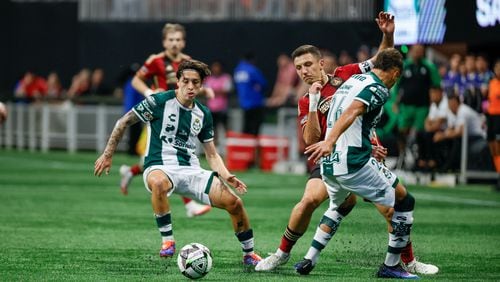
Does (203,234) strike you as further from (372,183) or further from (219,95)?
(219,95)

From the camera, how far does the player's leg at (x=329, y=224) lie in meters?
10.2

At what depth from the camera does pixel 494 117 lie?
2020 centimetres

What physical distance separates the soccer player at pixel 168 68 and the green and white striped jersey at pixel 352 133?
5.35 meters

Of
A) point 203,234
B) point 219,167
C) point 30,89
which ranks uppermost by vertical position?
point 219,167

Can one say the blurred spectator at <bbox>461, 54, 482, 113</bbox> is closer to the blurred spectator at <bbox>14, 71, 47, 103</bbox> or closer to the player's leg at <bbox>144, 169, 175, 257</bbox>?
the player's leg at <bbox>144, 169, 175, 257</bbox>

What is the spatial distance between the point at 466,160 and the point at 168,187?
11697mm

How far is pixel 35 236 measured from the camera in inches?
521

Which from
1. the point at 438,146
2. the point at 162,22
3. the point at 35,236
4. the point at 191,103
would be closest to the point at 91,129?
the point at 162,22

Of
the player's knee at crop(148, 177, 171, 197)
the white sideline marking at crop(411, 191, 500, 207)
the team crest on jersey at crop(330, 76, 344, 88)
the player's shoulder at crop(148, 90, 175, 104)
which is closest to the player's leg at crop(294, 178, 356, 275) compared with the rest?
the team crest on jersey at crop(330, 76, 344, 88)

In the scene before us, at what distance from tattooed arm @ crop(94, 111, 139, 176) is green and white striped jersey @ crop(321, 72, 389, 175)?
2053 mm

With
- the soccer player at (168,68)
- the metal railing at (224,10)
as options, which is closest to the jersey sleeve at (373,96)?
the soccer player at (168,68)

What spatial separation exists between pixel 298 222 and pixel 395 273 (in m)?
0.96

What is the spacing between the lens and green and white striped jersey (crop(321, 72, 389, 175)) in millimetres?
9758

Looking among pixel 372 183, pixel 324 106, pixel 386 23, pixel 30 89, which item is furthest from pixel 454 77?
pixel 30 89
